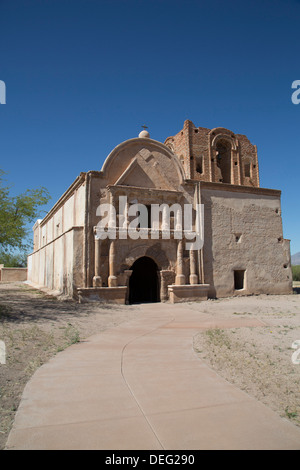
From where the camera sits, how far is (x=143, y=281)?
19.5 metres

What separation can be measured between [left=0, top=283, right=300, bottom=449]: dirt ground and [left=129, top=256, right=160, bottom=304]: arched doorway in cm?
821

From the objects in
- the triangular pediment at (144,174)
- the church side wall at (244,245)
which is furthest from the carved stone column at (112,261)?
the church side wall at (244,245)

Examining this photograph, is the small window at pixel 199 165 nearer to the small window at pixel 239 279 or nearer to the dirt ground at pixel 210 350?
the small window at pixel 239 279

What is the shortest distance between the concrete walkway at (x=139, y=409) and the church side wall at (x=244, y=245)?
40.2ft

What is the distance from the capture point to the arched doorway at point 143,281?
18984 millimetres

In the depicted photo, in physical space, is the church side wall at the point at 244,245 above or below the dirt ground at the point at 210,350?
above

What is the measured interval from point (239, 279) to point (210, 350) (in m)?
13.5

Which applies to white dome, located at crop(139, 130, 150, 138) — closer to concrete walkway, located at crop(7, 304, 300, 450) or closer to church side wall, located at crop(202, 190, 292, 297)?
church side wall, located at crop(202, 190, 292, 297)

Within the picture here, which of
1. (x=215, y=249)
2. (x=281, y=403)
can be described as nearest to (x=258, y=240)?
(x=215, y=249)

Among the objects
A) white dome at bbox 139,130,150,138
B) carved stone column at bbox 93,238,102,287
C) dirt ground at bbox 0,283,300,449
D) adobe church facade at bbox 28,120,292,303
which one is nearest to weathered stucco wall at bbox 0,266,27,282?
adobe church facade at bbox 28,120,292,303

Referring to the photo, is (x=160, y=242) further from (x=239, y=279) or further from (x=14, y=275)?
(x=14, y=275)

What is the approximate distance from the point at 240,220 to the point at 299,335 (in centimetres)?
1189

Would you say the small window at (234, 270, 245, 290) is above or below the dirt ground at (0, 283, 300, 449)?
above

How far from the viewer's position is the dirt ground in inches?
154
